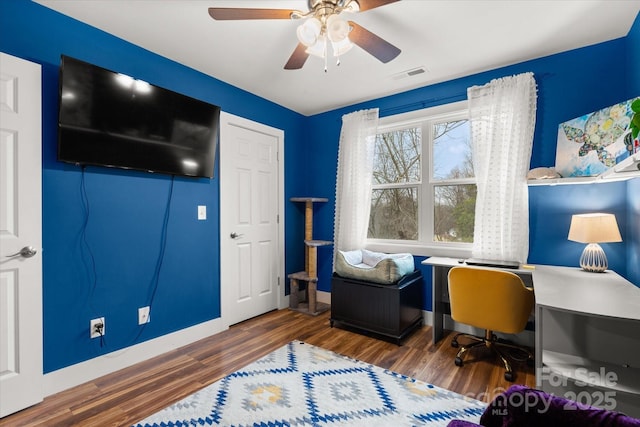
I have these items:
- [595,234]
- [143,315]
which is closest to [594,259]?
[595,234]

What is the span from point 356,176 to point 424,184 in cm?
76

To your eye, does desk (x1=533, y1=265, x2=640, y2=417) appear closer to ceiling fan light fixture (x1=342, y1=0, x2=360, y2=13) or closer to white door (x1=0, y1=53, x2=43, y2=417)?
ceiling fan light fixture (x1=342, y1=0, x2=360, y2=13)

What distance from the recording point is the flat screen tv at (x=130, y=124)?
6.40ft

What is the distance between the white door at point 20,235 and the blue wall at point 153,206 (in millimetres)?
79

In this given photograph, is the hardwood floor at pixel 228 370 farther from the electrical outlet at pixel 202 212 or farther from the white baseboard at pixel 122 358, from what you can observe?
the electrical outlet at pixel 202 212

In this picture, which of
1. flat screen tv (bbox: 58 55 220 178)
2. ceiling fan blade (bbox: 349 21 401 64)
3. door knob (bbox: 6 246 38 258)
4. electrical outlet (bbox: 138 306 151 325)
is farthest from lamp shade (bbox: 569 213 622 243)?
door knob (bbox: 6 246 38 258)

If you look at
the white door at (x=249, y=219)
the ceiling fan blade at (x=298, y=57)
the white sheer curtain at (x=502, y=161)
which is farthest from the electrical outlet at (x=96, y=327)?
the white sheer curtain at (x=502, y=161)

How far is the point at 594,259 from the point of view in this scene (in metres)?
2.24

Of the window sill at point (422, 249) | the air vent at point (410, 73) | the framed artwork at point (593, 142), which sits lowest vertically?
the window sill at point (422, 249)

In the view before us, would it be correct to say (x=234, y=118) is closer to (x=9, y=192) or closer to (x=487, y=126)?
(x=9, y=192)

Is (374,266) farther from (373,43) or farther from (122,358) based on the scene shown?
(122,358)

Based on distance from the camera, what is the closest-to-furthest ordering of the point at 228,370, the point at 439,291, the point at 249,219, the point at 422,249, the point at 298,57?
the point at 298,57, the point at 228,370, the point at 439,291, the point at 422,249, the point at 249,219

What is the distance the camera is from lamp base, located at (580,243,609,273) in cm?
220

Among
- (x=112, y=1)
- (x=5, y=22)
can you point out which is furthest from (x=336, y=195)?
(x=5, y=22)
